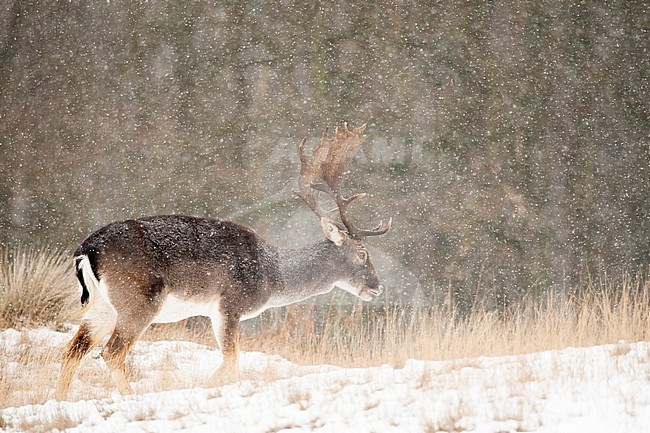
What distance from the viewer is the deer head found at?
630cm

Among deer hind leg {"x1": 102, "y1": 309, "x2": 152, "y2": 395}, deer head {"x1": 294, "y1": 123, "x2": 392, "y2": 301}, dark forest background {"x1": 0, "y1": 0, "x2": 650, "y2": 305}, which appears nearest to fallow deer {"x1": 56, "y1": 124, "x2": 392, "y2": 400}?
deer hind leg {"x1": 102, "y1": 309, "x2": 152, "y2": 395}

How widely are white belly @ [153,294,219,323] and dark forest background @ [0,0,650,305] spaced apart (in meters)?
4.07

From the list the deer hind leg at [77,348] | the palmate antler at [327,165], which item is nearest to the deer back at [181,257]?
the deer hind leg at [77,348]

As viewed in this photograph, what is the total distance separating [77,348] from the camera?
5.06 m

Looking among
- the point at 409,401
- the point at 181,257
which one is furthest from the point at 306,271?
the point at 409,401

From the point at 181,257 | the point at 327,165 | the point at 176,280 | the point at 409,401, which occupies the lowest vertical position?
the point at 409,401

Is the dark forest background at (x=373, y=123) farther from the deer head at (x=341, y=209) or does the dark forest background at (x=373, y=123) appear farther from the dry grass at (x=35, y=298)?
the deer head at (x=341, y=209)

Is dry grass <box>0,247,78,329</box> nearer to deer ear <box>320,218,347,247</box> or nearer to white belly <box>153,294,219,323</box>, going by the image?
white belly <box>153,294,219,323</box>

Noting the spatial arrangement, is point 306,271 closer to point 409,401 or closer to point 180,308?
point 180,308

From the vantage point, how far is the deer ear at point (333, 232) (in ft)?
20.4

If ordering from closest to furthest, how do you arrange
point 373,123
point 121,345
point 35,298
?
point 121,345
point 35,298
point 373,123

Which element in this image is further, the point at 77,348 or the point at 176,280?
the point at 176,280

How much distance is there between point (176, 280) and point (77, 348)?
73 centimetres

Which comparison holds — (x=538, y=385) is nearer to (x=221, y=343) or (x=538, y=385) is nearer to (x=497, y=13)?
(x=221, y=343)
